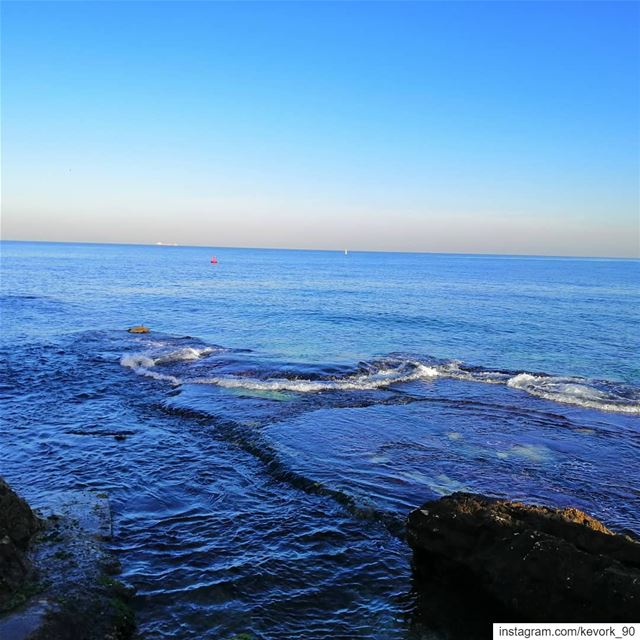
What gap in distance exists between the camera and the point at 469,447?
14711 mm

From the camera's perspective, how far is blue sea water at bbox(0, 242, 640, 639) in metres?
8.12

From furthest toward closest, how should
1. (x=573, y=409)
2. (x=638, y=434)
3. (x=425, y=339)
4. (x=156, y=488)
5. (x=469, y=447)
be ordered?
(x=425, y=339), (x=573, y=409), (x=638, y=434), (x=469, y=447), (x=156, y=488)

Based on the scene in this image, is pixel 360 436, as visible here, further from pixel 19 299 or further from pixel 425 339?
pixel 19 299

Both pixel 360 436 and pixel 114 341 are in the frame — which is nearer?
pixel 360 436

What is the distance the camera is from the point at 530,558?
23.0 feet

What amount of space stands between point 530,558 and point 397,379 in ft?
52.8

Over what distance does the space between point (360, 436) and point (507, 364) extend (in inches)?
598

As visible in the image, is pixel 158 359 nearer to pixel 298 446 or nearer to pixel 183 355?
pixel 183 355

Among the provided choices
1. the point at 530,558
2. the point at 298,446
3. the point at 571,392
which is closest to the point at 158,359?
the point at 298,446

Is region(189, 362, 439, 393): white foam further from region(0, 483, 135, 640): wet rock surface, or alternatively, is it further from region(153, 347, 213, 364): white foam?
region(0, 483, 135, 640): wet rock surface

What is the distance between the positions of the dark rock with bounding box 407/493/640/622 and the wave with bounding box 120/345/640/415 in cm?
1268

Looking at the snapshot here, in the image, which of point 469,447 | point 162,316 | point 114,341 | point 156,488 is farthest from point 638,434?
point 162,316

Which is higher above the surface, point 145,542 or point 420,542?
point 420,542

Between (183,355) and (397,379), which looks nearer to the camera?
(397,379)
